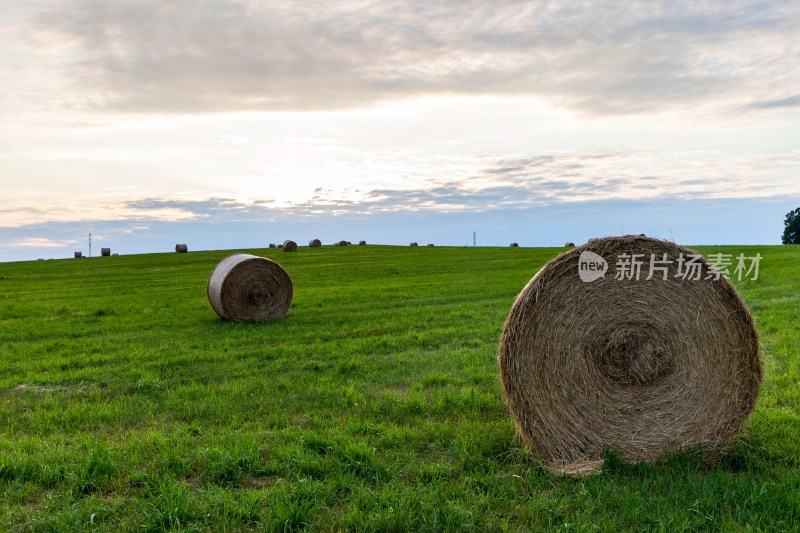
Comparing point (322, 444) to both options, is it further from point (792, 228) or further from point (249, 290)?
point (792, 228)

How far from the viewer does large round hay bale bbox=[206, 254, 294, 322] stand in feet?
58.1

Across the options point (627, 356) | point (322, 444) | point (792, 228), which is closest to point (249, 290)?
point (322, 444)

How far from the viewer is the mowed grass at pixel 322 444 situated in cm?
525

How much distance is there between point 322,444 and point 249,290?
38.9ft

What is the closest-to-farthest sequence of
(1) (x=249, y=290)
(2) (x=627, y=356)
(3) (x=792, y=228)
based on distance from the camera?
1. (2) (x=627, y=356)
2. (1) (x=249, y=290)
3. (3) (x=792, y=228)

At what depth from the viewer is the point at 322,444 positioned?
268 inches

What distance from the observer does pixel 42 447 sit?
697 centimetres

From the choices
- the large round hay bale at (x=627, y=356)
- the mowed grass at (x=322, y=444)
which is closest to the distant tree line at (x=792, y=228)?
the mowed grass at (x=322, y=444)

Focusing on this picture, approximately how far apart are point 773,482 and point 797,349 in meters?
6.49

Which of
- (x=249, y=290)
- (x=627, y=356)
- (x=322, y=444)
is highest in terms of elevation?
(x=249, y=290)

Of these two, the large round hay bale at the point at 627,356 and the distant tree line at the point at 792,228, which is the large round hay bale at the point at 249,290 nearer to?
the large round hay bale at the point at 627,356

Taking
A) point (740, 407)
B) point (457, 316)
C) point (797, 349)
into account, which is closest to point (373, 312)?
point (457, 316)

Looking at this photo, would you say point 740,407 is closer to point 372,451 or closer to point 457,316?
point 372,451

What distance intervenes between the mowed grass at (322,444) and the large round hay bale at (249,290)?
223cm
